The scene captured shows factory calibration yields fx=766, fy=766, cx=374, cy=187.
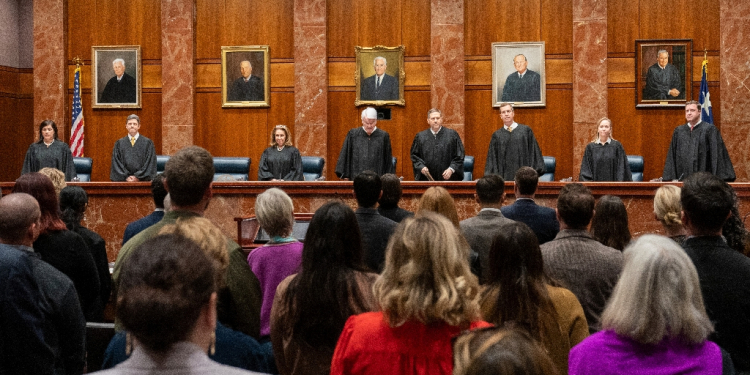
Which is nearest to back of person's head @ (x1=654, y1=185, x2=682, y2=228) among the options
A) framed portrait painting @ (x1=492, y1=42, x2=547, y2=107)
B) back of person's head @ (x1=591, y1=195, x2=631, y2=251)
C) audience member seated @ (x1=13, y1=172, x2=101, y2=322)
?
back of person's head @ (x1=591, y1=195, x2=631, y2=251)

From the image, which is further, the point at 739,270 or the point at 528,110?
the point at 528,110

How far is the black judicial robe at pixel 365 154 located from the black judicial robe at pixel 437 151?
1.29ft

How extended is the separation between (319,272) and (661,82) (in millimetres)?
11308

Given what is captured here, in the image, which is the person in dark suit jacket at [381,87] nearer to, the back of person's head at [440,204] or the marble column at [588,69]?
the marble column at [588,69]

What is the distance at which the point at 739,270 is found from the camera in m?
2.64

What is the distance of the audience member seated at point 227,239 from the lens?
266 cm

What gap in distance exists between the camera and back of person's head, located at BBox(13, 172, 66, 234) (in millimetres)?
3562

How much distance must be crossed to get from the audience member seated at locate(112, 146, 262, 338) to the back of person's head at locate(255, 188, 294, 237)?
0.38m

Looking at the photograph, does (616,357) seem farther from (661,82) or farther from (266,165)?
(661,82)

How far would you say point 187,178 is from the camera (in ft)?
9.61

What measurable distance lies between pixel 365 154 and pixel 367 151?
2.0 inches

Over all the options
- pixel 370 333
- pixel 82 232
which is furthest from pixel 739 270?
pixel 82 232

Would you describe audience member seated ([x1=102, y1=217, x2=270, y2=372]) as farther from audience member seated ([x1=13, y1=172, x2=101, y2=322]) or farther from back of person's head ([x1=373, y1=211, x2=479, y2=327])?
audience member seated ([x1=13, y1=172, x2=101, y2=322])

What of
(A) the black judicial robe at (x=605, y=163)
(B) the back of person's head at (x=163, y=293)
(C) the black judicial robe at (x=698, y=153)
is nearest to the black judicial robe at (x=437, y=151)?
(A) the black judicial robe at (x=605, y=163)
